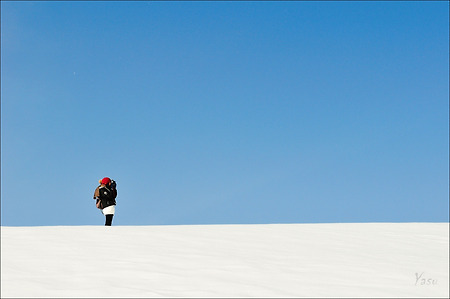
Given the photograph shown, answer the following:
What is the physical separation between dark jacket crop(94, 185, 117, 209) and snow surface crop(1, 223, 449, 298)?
2.69 meters

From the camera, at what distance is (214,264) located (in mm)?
8477

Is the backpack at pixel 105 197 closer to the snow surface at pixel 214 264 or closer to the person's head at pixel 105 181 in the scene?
the person's head at pixel 105 181

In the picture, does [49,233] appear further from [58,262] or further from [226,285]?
[226,285]

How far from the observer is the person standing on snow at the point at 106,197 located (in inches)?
584

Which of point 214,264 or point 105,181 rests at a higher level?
point 105,181

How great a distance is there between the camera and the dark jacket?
14.8 m

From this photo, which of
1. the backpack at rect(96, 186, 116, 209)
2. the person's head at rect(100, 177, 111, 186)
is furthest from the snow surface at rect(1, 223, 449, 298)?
the person's head at rect(100, 177, 111, 186)

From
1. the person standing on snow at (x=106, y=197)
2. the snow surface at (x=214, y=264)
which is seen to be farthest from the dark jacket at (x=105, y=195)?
the snow surface at (x=214, y=264)

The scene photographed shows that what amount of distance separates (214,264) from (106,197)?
6927mm

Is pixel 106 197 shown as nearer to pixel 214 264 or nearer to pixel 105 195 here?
pixel 105 195

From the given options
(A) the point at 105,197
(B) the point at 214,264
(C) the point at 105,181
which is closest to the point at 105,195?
(A) the point at 105,197

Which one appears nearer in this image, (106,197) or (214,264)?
(214,264)

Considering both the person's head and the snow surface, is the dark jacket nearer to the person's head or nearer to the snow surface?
the person's head

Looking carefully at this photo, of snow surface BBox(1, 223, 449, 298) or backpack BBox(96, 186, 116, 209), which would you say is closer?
snow surface BBox(1, 223, 449, 298)
